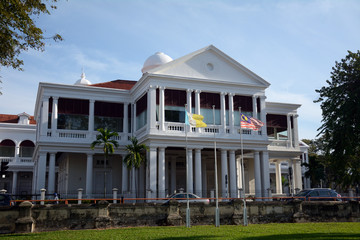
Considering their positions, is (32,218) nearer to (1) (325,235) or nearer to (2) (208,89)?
(1) (325,235)

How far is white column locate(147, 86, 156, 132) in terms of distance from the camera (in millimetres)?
31594

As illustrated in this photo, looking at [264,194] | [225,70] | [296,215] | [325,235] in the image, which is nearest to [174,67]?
[225,70]

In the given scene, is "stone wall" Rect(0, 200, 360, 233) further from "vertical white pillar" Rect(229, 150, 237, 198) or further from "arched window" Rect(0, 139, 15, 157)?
"arched window" Rect(0, 139, 15, 157)

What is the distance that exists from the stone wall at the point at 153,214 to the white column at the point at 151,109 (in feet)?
37.5

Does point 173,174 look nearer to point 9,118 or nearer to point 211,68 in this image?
point 211,68

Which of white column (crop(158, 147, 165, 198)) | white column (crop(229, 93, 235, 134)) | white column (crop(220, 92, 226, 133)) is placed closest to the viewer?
white column (crop(158, 147, 165, 198))

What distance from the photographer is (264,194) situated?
3406cm

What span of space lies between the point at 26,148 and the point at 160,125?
29474 millimetres

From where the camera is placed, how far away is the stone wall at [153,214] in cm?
1855

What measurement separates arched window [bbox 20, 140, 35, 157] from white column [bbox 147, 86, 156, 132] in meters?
28.2

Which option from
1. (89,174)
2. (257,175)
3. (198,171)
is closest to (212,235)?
(198,171)

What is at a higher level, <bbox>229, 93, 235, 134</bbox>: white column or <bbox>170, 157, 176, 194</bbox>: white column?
<bbox>229, 93, 235, 134</bbox>: white column

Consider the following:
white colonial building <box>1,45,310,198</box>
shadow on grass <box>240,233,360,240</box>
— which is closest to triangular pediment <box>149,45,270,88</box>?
white colonial building <box>1,45,310,198</box>

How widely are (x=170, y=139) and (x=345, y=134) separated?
13429 millimetres
